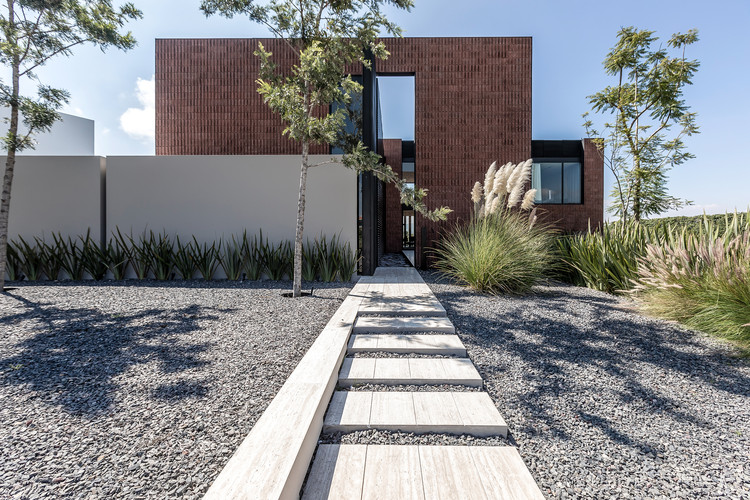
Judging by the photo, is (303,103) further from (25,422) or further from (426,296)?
(25,422)

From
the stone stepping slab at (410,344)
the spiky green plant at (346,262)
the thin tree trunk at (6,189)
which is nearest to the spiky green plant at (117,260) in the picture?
the thin tree trunk at (6,189)

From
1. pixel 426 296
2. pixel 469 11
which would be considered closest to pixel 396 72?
pixel 469 11

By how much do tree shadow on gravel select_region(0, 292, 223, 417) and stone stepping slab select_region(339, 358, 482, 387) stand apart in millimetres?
859

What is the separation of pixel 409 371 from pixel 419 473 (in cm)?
83

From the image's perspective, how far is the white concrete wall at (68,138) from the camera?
12.3 m

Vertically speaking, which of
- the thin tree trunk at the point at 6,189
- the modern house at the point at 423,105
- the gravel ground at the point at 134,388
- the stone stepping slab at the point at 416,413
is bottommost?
the stone stepping slab at the point at 416,413

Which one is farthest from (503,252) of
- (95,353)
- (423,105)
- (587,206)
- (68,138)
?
(68,138)

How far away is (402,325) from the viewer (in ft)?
9.47

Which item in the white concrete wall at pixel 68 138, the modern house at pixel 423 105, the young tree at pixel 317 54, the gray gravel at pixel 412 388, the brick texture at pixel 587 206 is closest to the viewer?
the gray gravel at pixel 412 388

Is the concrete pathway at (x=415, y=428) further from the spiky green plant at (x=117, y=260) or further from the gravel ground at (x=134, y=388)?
the spiky green plant at (x=117, y=260)

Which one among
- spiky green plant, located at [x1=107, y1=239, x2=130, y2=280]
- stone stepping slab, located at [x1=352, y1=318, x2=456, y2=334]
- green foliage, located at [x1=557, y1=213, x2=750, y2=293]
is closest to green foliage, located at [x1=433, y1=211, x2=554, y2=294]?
green foliage, located at [x1=557, y1=213, x2=750, y2=293]

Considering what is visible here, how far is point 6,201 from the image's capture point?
4.50m

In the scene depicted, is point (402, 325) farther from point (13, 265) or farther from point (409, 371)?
point (13, 265)

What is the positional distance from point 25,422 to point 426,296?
11.3ft
